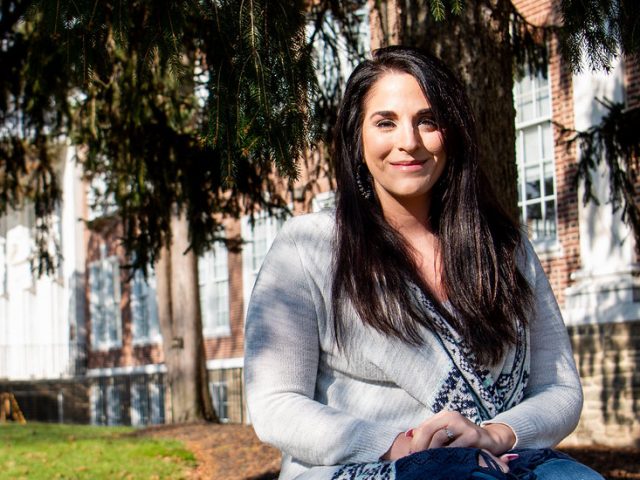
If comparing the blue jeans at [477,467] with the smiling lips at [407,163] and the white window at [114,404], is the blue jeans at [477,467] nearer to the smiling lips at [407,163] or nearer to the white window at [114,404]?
the smiling lips at [407,163]

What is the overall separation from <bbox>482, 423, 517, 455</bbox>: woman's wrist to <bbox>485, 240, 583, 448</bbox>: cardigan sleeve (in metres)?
0.06

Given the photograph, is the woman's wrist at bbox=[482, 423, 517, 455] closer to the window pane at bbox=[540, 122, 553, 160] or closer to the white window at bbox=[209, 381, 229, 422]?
the window pane at bbox=[540, 122, 553, 160]

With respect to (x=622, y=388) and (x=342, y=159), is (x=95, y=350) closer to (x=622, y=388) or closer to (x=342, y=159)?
(x=622, y=388)

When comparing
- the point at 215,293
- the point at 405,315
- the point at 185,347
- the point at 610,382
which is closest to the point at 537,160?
the point at 610,382

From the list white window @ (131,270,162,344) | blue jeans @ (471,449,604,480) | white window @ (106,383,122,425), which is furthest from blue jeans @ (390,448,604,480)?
white window @ (106,383,122,425)

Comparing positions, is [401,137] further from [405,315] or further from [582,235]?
[582,235]

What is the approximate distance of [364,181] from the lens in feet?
10.2

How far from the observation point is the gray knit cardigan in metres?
2.60

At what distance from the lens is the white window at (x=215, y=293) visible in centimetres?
2222

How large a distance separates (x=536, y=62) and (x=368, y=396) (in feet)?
16.0

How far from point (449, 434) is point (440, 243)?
777 mm

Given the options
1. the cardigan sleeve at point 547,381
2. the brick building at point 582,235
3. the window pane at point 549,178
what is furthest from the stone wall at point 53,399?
the cardigan sleeve at point 547,381

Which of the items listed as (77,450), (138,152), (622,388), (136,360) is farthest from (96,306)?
(138,152)

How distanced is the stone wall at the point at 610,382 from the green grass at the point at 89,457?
5.01m
